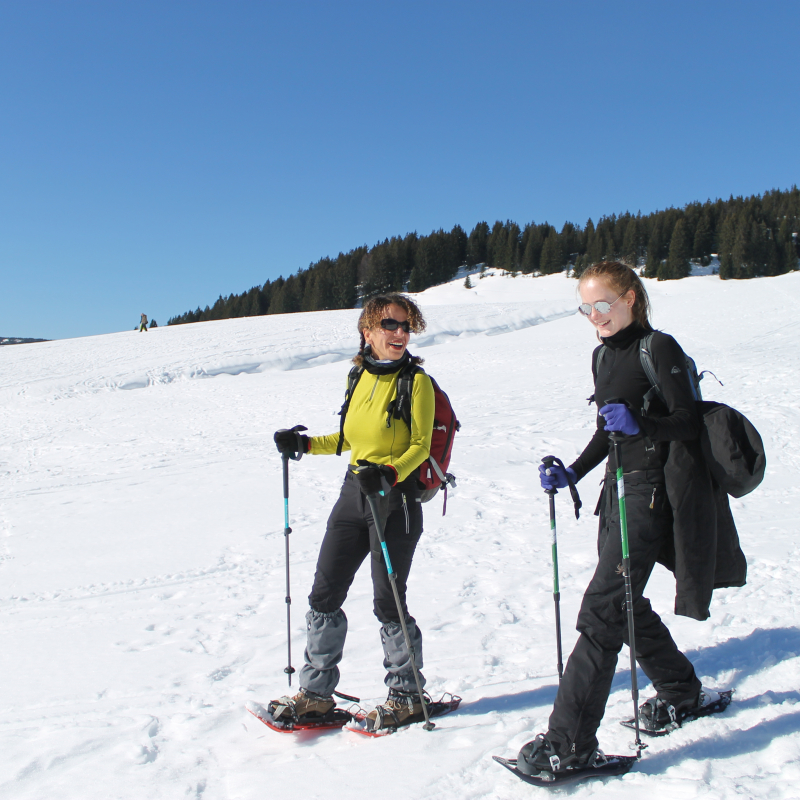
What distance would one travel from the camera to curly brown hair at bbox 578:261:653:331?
8.76 ft

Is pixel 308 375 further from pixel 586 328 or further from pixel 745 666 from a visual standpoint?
pixel 745 666

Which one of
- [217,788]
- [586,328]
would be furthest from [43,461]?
[586,328]

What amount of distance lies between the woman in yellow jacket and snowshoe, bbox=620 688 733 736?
1.04 meters

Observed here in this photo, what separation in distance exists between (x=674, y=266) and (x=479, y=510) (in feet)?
214

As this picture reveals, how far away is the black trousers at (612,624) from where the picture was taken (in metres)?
2.36

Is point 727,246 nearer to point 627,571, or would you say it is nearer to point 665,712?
point 665,712

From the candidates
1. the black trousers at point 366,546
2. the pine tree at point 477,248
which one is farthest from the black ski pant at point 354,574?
the pine tree at point 477,248

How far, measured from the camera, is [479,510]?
666cm

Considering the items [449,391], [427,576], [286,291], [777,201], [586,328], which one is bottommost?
[427,576]

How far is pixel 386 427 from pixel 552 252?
77053mm

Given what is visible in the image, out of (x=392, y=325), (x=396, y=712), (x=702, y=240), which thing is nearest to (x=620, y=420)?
(x=392, y=325)

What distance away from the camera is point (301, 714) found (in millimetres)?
2928

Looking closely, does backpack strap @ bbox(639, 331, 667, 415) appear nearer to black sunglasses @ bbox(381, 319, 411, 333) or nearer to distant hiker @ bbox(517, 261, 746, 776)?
distant hiker @ bbox(517, 261, 746, 776)

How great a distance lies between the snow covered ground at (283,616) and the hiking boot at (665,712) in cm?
7
